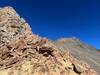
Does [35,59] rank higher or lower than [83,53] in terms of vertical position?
lower

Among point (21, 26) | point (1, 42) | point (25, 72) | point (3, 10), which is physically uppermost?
point (3, 10)

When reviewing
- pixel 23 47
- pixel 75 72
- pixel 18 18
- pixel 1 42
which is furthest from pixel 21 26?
pixel 75 72

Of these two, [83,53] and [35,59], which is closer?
[35,59]

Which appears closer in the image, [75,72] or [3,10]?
[75,72]

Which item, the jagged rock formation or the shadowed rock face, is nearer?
the shadowed rock face

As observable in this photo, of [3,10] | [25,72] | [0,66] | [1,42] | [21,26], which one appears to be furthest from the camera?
[3,10]

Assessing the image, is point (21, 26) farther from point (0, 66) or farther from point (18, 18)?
point (0, 66)

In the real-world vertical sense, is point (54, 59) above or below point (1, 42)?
below

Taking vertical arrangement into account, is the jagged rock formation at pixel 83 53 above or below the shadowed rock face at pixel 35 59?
above

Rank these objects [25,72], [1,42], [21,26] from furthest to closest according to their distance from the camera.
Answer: [21,26] → [1,42] → [25,72]

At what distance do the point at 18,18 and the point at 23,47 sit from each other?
10.0m

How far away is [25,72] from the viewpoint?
70.1 ft

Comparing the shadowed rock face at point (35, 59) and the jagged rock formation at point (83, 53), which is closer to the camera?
the shadowed rock face at point (35, 59)

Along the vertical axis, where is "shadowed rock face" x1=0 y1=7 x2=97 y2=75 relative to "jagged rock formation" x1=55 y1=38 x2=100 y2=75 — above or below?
below
